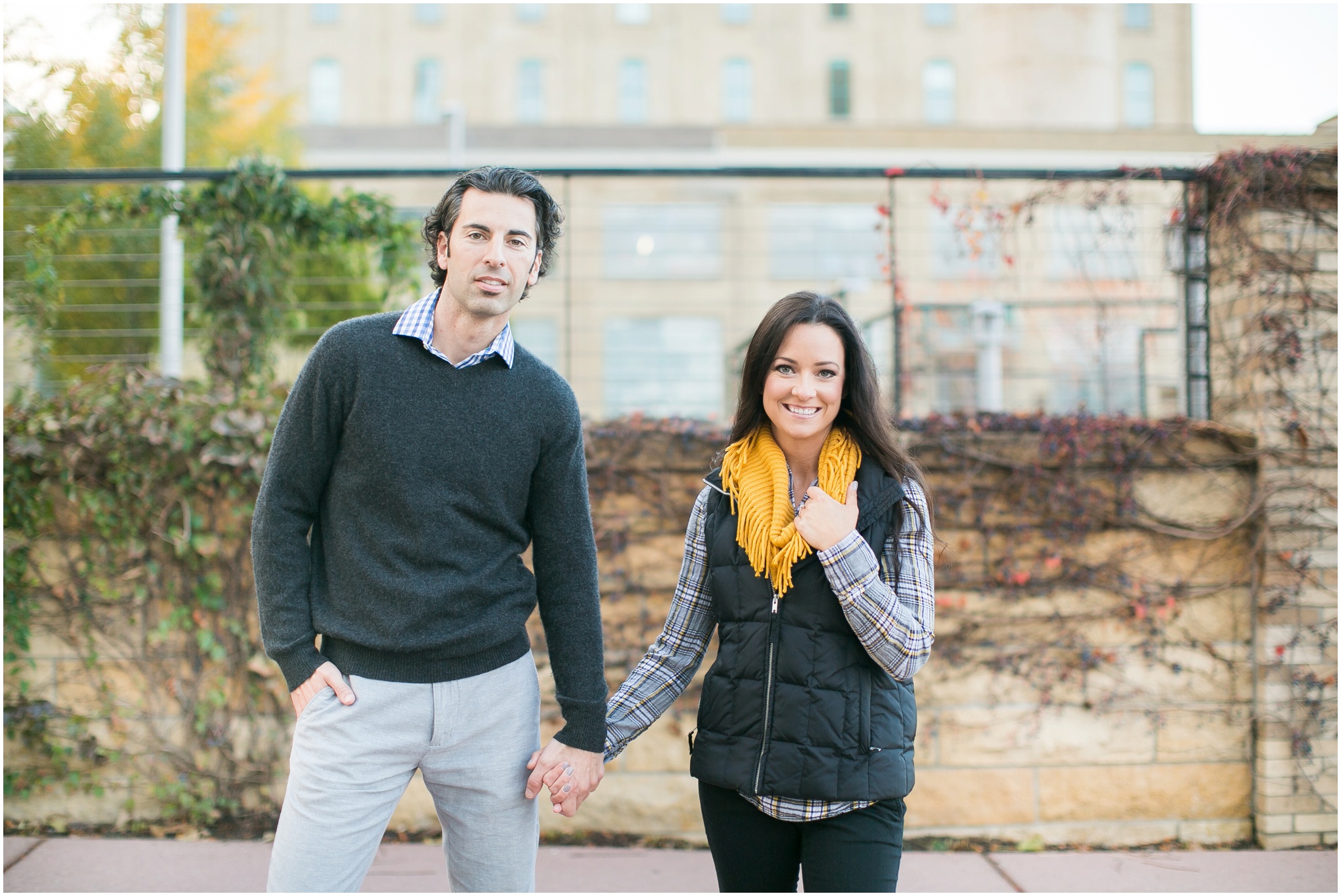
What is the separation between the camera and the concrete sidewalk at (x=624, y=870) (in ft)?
10.4

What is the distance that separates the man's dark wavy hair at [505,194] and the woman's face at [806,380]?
1.89 feet

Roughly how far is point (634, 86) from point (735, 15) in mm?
3576

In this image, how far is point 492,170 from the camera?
192 centimetres

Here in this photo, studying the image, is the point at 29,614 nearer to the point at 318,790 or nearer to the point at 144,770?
the point at 144,770

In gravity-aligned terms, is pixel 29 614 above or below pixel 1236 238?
below

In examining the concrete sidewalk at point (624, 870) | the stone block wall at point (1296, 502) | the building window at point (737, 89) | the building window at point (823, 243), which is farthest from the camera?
the building window at point (737, 89)

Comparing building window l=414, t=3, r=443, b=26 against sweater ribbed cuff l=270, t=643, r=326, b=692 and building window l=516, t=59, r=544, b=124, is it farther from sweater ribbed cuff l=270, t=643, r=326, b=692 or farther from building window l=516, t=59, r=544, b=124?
sweater ribbed cuff l=270, t=643, r=326, b=692

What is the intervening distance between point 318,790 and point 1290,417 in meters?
3.68

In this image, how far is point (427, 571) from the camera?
182 cm

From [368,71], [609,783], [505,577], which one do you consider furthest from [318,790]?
[368,71]

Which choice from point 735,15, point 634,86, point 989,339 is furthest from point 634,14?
point 989,339

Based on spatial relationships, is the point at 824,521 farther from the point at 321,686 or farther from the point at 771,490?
the point at 321,686

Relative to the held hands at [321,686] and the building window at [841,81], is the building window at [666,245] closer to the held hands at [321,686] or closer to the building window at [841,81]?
the building window at [841,81]

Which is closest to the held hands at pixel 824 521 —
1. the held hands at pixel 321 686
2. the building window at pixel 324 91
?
the held hands at pixel 321 686
